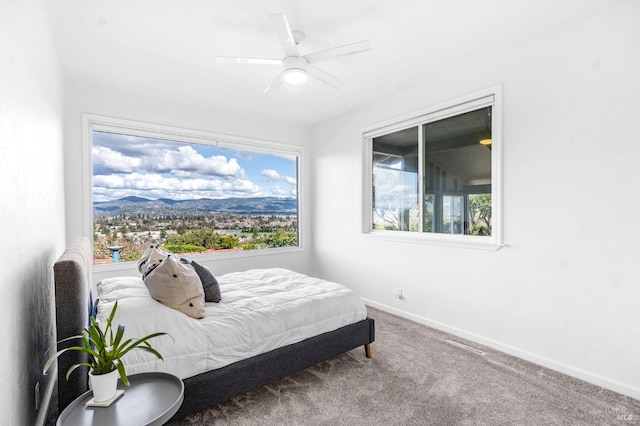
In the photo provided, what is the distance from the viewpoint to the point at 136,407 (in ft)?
4.49

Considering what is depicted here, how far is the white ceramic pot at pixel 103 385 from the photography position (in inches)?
53.2

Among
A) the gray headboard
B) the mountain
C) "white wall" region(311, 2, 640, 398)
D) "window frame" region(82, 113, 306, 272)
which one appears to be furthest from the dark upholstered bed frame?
the mountain

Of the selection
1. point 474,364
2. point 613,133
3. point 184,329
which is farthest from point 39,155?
point 613,133

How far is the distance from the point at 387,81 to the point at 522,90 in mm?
1269

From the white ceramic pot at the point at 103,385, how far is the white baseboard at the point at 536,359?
113 inches

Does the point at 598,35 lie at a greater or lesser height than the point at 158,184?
greater

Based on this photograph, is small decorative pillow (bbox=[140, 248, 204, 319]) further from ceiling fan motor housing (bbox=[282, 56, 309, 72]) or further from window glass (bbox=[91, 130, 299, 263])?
window glass (bbox=[91, 130, 299, 263])

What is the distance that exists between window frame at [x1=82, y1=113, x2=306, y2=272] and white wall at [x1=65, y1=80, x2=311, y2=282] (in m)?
0.03

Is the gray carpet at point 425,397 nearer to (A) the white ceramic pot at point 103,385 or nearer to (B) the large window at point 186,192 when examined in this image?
(A) the white ceramic pot at point 103,385

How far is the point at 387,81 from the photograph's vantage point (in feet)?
11.1

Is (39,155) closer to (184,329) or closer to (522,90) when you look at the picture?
(184,329)

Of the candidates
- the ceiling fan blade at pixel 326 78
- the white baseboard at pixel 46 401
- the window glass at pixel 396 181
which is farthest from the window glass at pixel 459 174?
the white baseboard at pixel 46 401

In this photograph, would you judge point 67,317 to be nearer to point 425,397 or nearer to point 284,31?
point 284,31

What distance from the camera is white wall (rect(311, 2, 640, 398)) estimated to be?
2.15 m
